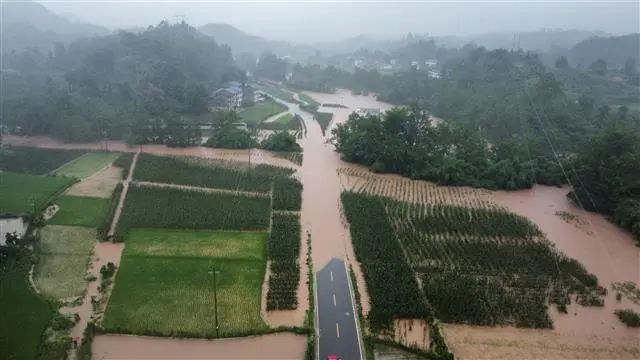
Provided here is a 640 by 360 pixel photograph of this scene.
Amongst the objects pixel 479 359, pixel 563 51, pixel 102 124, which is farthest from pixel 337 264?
pixel 563 51

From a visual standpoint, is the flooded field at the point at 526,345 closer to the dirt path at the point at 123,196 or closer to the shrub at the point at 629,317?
Answer: the shrub at the point at 629,317

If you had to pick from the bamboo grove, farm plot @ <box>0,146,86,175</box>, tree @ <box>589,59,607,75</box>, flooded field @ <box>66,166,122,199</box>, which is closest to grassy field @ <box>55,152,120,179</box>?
farm plot @ <box>0,146,86,175</box>

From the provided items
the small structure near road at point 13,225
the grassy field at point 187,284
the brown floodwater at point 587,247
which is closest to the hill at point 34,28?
the small structure near road at point 13,225

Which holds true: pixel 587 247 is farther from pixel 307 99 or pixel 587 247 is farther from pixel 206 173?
pixel 307 99

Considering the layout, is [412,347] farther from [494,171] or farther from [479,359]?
[494,171]

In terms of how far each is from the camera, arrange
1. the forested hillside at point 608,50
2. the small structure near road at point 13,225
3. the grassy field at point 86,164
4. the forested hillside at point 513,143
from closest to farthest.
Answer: the small structure near road at point 13,225, the forested hillside at point 513,143, the grassy field at point 86,164, the forested hillside at point 608,50

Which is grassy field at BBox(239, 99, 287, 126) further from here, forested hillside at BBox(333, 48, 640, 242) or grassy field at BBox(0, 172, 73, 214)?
grassy field at BBox(0, 172, 73, 214)
